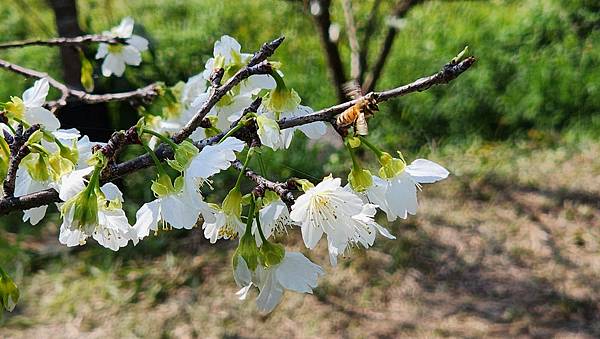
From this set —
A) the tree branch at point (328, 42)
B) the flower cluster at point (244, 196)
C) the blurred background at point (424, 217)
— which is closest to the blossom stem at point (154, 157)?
the flower cluster at point (244, 196)

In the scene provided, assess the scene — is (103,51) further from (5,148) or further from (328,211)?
(328,211)

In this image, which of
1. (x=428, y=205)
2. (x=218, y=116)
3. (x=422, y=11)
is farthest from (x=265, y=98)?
(x=422, y=11)

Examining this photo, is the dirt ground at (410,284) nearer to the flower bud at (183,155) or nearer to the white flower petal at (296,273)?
the white flower petal at (296,273)

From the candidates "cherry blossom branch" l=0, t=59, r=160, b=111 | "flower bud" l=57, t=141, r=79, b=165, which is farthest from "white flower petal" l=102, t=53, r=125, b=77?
"flower bud" l=57, t=141, r=79, b=165

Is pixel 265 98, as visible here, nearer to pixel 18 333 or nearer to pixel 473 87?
pixel 18 333

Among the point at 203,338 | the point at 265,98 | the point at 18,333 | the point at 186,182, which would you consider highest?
the point at 265,98
